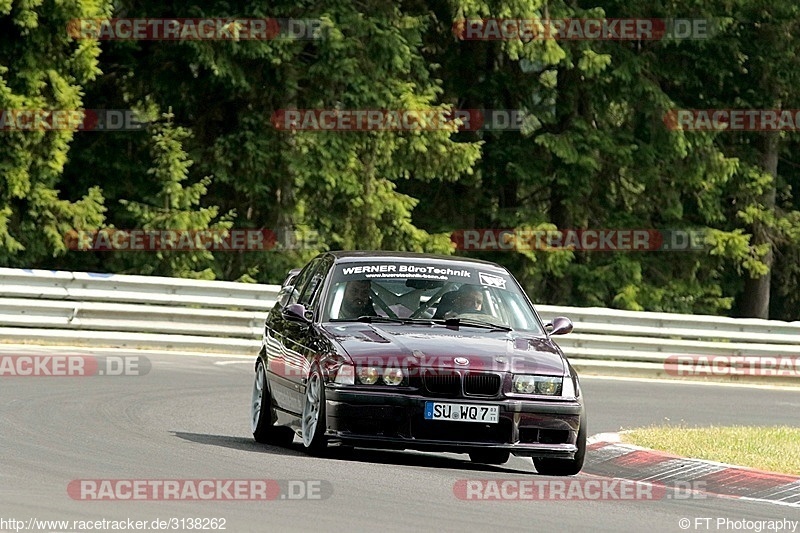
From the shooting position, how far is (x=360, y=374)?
1139 cm

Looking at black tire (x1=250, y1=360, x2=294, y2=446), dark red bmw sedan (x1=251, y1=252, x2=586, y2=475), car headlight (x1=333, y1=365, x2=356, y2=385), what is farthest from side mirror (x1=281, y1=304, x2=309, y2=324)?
car headlight (x1=333, y1=365, x2=356, y2=385)

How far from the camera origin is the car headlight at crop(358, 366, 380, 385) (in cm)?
1139

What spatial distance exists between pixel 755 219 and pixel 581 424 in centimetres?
2711

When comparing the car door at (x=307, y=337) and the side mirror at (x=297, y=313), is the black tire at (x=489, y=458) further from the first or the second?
the side mirror at (x=297, y=313)

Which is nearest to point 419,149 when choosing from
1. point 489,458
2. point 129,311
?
point 129,311

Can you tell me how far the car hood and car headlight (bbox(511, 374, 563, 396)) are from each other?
0.04m

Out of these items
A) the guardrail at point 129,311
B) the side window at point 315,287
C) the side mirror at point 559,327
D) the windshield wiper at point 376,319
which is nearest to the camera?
the windshield wiper at point 376,319

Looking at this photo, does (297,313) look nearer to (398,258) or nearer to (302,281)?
(398,258)

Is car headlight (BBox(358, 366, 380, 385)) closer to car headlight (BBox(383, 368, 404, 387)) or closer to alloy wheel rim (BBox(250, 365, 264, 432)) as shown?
car headlight (BBox(383, 368, 404, 387))

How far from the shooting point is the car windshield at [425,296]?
41.6 feet

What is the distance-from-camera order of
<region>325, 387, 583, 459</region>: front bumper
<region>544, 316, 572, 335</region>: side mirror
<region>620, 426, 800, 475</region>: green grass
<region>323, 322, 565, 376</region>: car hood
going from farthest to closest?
<region>544, 316, 572, 335</region>: side mirror
<region>620, 426, 800, 475</region>: green grass
<region>323, 322, 565, 376</region>: car hood
<region>325, 387, 583, 459</region>: front bumper

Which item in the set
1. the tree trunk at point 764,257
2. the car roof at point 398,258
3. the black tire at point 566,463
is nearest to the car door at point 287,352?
the car roof at point 398,258

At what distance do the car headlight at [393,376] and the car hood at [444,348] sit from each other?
0.04 meters

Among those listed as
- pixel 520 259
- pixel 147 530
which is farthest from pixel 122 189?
pixel 147 530
